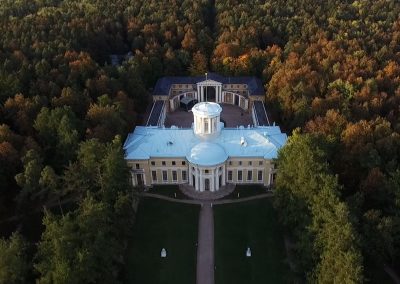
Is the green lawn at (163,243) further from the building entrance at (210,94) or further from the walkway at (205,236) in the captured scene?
the building entrance at (210,94)

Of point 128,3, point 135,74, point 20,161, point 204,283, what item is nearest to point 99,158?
point 20,161

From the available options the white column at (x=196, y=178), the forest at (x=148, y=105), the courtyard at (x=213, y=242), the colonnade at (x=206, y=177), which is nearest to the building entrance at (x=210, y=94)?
the forest at (x=148, y=105)

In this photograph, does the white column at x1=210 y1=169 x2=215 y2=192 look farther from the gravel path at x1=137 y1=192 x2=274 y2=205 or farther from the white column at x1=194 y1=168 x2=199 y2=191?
the gravel path at x1=137 y1=192 x2=274 y2=205

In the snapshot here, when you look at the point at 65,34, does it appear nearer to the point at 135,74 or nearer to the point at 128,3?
the point at 135,74

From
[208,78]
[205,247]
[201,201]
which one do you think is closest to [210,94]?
[208,78]

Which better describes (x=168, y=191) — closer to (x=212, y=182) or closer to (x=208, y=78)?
(x=212, y=182)

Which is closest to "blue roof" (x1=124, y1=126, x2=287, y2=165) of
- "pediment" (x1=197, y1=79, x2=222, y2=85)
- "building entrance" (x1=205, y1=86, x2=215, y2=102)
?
"pediment" (x1=197, y1=79, x2=222, y2=85)
